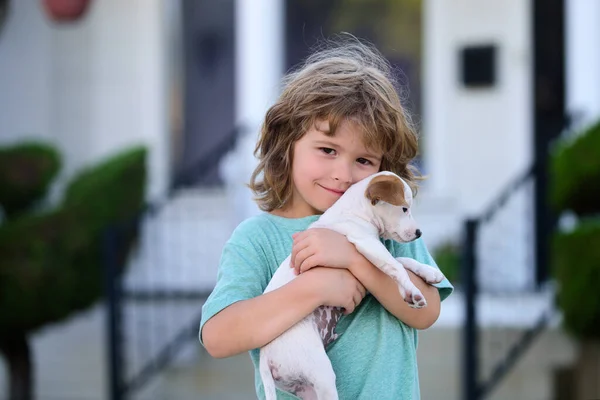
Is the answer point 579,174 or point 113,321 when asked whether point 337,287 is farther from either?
point 113,321

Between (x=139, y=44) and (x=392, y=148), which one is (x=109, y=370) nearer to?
(x=139, y=44)

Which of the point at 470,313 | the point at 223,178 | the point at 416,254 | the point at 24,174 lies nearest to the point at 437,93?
the point at 223,178

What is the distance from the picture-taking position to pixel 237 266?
6.28 ft

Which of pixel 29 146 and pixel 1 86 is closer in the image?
pixel 29 146

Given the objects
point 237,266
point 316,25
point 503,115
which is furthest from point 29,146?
point 237,266

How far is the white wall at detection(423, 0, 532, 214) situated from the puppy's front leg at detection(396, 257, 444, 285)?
5290 millimetres

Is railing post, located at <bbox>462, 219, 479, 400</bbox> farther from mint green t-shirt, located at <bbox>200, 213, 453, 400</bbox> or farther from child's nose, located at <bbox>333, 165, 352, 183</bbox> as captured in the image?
child's nose, located at <bbox>333, 165, 352, 183</bbox>

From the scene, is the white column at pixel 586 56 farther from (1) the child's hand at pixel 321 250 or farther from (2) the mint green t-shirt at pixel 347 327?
(1) the child's hand at pixel 321 250

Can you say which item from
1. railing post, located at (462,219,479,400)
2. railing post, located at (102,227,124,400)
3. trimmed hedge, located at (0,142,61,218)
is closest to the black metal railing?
railing post, located at (462,219,479,400)

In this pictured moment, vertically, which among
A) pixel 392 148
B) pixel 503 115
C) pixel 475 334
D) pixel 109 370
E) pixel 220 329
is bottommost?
pixel 109 370

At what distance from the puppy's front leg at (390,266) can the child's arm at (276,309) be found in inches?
2.7

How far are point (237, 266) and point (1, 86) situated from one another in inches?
256

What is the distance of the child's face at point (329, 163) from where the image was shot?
6.22ft

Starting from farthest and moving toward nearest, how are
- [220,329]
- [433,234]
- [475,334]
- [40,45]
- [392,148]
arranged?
1. [40,45]
2. [433,234]
3. [475,334]
4. [392,148]
5. [220,329]
